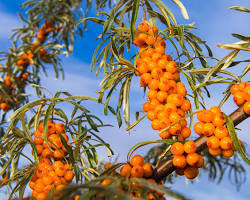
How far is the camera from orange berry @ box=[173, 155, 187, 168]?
0.94m

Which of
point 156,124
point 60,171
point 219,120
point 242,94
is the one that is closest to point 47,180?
point 60,171

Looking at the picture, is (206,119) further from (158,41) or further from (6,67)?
(6,67)

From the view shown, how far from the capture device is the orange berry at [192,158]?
3.08 feet

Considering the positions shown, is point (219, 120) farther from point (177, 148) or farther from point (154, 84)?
point (154, 84)

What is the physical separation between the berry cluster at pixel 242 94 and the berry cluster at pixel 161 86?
18cm

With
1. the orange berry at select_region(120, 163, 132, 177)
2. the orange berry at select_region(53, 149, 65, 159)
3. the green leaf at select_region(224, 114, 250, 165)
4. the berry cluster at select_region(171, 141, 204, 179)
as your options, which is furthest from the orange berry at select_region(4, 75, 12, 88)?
the green leaf at select_region(224, 114, 250, 165)

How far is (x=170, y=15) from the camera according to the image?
124cm

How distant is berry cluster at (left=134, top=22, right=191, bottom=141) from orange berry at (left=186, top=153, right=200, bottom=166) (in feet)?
0.35

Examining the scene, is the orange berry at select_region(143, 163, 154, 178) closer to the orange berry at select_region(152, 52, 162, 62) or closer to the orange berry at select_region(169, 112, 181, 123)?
the orange berry at select_region(169, 112, 181, 123)

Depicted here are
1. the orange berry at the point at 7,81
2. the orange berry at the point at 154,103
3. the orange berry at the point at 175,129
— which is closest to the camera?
the orange berry at the point at 175,129

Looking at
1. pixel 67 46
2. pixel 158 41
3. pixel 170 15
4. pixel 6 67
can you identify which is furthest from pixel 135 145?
pixel 67 46

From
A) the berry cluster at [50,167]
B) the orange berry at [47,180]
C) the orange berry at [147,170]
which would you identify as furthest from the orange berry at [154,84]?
the orange berry at [47,180]

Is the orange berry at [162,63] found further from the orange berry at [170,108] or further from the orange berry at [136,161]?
the orange berry at [136,161]

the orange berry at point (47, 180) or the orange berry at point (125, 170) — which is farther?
the orange berry at point (47, 180)
